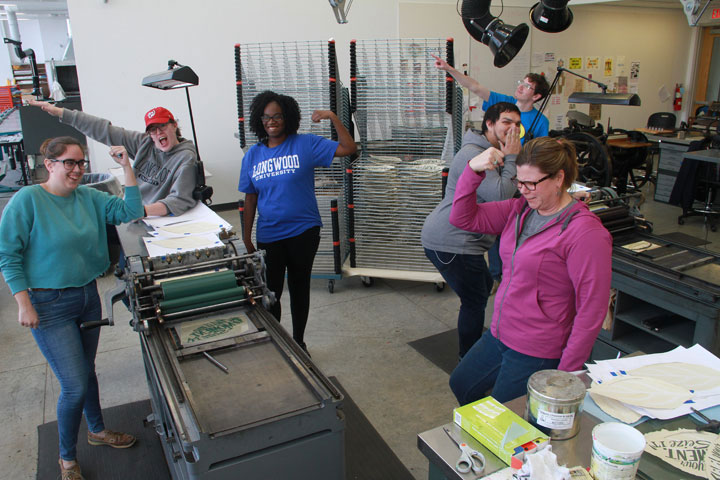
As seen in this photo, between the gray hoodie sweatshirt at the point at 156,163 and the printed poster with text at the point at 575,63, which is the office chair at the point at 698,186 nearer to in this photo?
the printed poster with text at the point at 575,63

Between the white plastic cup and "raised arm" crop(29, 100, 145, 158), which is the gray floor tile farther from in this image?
the white plastic cup

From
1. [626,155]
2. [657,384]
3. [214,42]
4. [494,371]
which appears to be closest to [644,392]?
[657,384]

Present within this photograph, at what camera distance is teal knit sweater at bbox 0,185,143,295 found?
6.46ft

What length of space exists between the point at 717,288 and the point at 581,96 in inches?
55.1

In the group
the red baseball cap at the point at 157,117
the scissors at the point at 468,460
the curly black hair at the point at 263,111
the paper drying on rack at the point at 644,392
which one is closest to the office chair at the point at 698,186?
the curly black hair at the point at 263,111

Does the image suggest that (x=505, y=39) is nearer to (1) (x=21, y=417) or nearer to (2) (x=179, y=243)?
(2) (x=179, y=243)

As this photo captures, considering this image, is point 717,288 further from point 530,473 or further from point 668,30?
point 668,30

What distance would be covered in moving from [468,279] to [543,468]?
1.51 meters

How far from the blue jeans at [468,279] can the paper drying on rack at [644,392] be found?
1.10m

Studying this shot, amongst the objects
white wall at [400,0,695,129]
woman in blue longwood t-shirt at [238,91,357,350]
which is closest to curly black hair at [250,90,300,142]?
woman in blue longwood t-shirt at [238,91,357,350]

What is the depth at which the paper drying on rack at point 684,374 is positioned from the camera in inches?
57.5

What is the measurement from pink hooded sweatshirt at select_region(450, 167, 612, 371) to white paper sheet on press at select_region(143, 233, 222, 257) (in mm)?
1252

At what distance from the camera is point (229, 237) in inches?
98.8

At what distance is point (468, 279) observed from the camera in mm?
2566
